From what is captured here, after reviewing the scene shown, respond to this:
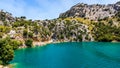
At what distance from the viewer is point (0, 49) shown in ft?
364

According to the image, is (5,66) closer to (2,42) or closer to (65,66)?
(2,42)

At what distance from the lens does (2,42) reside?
112 meters

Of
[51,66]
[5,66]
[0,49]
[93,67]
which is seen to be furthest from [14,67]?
[93,67]

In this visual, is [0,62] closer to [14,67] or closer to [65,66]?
[14,67]

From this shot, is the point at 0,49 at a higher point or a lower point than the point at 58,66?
higher

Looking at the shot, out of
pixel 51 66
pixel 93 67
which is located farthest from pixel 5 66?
pixel 93 67

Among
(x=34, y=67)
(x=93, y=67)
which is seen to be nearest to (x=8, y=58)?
(x=34, y=67)

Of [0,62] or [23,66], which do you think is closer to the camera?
[0,62]

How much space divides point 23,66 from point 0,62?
1257cm

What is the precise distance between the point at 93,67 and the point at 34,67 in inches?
1150

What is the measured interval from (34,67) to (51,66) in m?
8.58

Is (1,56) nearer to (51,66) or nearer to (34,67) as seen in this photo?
(34,67)

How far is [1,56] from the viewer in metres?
110

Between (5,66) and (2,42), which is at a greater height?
(2,42)
